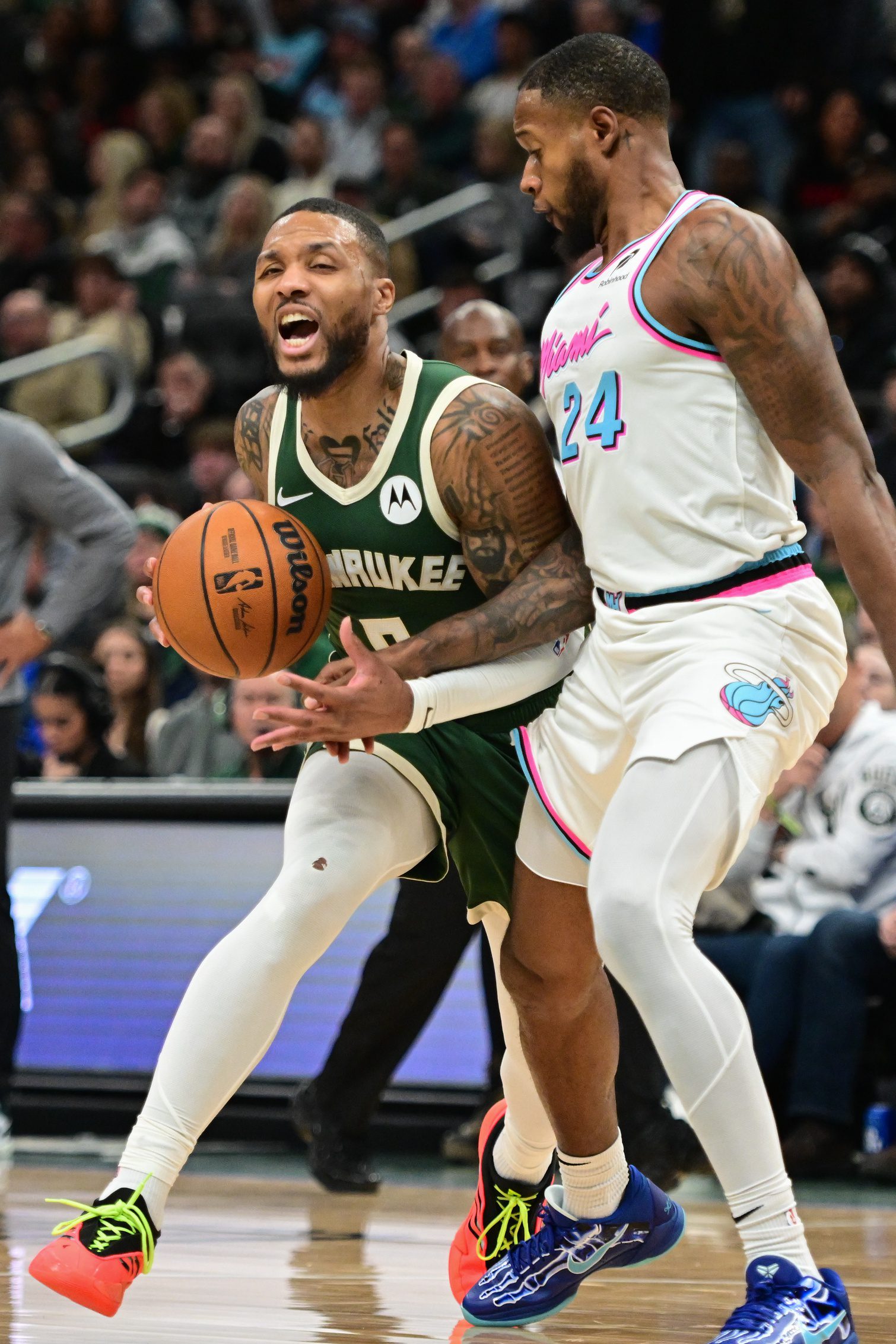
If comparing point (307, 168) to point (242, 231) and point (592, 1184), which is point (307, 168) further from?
point (592, 1184)

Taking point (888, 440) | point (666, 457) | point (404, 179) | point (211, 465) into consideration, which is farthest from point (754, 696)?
point (404, 179)

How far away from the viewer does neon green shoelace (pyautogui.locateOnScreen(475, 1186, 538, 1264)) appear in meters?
3.76

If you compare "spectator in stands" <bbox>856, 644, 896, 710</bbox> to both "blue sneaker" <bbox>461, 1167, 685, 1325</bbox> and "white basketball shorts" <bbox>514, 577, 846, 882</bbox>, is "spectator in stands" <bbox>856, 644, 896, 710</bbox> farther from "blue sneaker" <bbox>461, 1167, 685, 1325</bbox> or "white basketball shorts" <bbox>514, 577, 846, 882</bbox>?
"white basketball shorts" <bbox>514, 577, 846, 882</bbox>

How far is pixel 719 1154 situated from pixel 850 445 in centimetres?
113

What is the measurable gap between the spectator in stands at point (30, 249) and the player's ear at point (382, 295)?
9870mm

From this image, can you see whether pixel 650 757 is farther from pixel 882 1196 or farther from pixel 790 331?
pixel 882 1196

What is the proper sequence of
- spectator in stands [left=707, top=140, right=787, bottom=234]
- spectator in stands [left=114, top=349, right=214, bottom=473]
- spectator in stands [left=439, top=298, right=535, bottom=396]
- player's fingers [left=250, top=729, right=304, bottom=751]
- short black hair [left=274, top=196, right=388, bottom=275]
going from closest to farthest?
player's fingers [left=250, top=729, right=304, bottom=751]
short black hair [left=274, top=196, right=388, bottom=275]
spectator in stands [left=439, top=298, right=535, bottom=396]
spectator in stands [left=707, top=140, right=787, bottom=234]
spectator in stands [left=114, top=349, right=214, bottom=473]

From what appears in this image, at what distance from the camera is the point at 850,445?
3020mm


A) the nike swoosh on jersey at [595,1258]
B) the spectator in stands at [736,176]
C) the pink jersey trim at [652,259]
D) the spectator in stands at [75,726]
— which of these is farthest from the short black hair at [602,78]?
the spectator in stands at [736,176]

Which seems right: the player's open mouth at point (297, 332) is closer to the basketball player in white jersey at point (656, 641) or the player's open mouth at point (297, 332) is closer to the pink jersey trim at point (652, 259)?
the basketball player in white jersey at point (656, 641)

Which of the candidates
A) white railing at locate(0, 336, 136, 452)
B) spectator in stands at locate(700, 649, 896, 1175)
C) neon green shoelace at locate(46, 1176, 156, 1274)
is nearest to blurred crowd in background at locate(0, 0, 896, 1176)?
white railing at locate(0, 336, 136, 452)

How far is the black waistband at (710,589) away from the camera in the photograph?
3096mm

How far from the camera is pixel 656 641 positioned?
3098 millimetres

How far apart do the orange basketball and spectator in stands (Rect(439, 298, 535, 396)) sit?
2048mm
